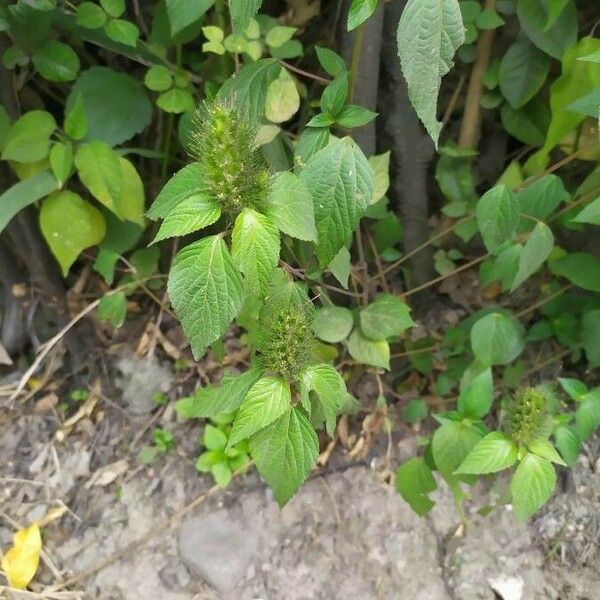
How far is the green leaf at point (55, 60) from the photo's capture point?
38.1 inches

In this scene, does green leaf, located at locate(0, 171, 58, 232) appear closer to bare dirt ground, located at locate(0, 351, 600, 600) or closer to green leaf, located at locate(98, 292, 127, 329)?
green leaf, located at locate(98, 292, 127, 329)

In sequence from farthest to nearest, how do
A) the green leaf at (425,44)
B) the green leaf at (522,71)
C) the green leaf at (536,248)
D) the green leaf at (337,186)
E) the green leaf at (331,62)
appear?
the green leaf at (522,71)
the green leaf at (536,248)
the green leaf at (331,62)
the green leaf at (337,186)
the green leaf at (425,44)

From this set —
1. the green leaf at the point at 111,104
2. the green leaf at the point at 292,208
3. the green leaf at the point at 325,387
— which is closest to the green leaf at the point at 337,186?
the green leaf at the point at 292,208

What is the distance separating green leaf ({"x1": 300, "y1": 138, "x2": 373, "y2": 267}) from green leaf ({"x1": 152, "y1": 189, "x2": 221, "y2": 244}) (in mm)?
109

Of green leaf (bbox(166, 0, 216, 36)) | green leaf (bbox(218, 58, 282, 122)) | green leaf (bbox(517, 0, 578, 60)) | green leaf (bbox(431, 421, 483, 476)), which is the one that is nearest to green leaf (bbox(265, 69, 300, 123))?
green leaf (bbox(218, 58, 282, 122))

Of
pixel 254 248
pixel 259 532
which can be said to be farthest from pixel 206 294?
pixel 259 532

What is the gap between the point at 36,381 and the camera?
1294 millimetres

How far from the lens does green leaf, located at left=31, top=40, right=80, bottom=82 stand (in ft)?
3.18

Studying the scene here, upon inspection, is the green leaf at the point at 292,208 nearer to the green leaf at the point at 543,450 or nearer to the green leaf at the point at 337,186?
the green leaf at the point at 337,186

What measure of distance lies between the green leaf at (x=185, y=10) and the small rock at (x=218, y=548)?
0.80m

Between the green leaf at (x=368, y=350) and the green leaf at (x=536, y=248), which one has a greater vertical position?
the green leaf at (x=536, y=248)

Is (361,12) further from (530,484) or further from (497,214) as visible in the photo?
(530,484)

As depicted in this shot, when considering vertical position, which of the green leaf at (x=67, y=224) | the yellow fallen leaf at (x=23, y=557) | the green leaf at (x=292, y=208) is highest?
the green leaf at (x=292, y=208)

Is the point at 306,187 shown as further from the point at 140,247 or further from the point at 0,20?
the point at 140,247
